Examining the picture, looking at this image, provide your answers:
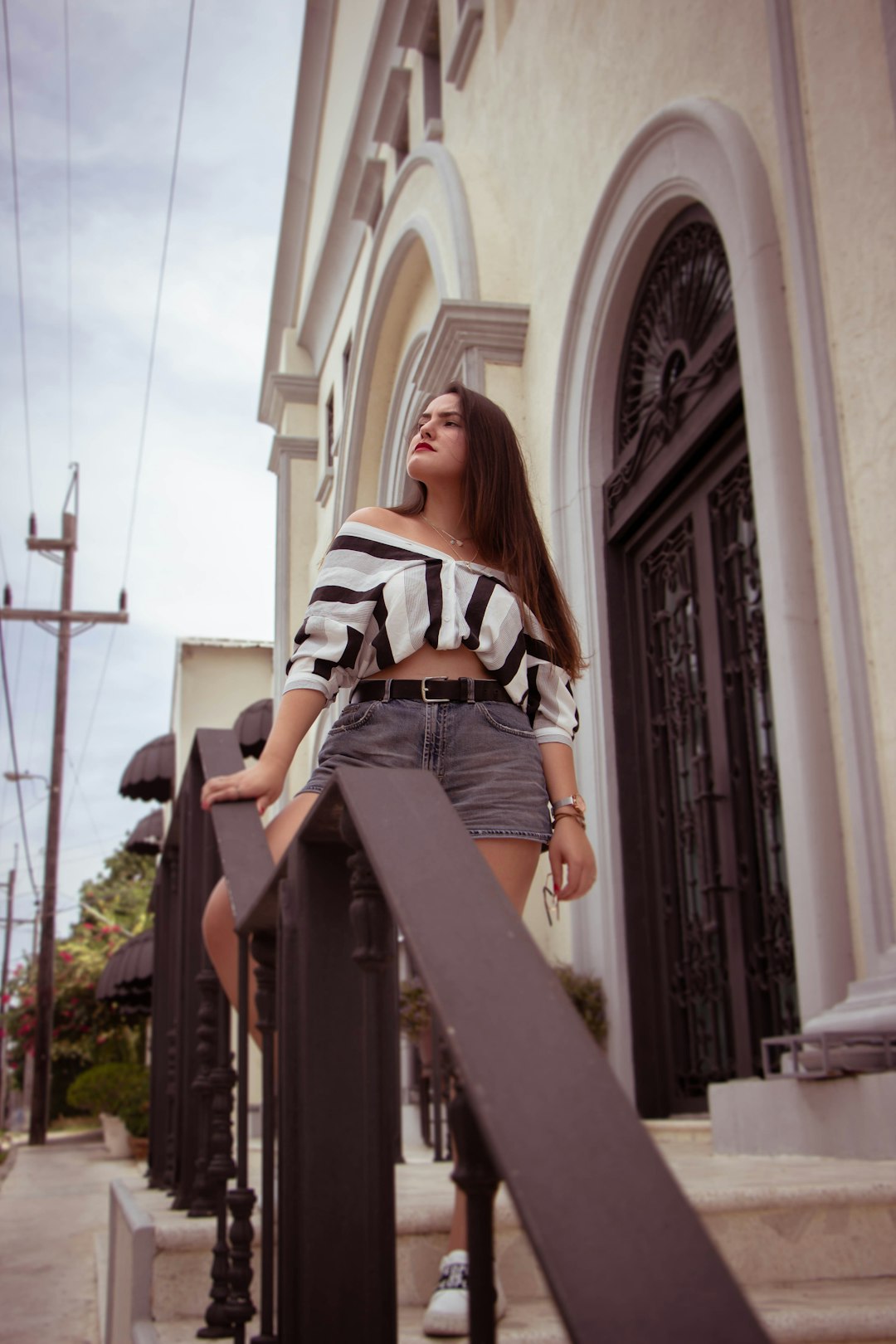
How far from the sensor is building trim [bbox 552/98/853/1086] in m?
3.94

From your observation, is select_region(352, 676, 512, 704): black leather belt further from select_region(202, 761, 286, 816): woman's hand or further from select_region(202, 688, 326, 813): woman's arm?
select_region(202, 761, 286, 816): woman's hand

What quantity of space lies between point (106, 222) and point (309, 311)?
17.9ft

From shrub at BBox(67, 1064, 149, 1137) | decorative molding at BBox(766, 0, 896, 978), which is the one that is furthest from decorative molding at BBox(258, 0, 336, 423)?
decorative molding at BBox(766, 0, 896, 978)

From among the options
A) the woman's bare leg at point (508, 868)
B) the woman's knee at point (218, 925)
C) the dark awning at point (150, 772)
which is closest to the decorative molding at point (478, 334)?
the woman's knee at point (218, 925)

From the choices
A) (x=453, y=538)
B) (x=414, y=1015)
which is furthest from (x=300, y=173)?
(x=453, y=538)

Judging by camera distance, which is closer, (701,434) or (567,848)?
(567,848)

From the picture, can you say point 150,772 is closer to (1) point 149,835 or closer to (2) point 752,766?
(1) point 149,835

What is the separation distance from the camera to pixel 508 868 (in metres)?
2.04

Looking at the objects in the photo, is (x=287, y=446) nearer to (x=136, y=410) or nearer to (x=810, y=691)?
(x=136, y=410)

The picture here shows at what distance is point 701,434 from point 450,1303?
401 cm

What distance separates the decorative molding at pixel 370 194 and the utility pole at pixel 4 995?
59.8 feet

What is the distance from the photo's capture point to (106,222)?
28.0ft

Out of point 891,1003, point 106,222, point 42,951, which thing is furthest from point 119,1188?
point 42,951

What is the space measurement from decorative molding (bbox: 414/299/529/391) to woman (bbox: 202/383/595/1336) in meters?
5.00
